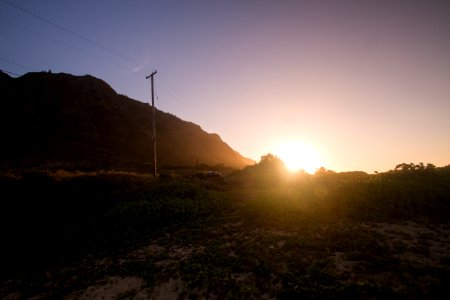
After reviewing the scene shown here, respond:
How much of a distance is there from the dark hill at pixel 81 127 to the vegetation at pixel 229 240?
44.0m

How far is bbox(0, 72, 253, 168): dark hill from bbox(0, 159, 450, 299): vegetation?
44.0 metres

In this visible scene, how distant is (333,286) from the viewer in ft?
28.4

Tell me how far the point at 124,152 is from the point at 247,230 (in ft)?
249

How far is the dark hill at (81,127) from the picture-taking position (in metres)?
71.9

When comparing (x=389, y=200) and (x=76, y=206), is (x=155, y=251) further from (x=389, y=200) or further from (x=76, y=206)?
(x=389, y=200)

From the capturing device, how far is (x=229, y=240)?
1398cm

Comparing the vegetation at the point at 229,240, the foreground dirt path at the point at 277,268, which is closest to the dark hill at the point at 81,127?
the vegetation at the point at 229,240

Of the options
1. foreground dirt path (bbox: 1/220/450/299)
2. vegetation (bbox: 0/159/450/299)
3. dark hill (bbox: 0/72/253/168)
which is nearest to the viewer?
foreground dirt path (bbox: 1/220/450/299)

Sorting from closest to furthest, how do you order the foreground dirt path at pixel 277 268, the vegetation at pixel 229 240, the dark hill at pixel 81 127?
the foreground dirt path at pixel 277 268 → the vegetation at pixel 229 240 → the dark hill at pixel 81 127

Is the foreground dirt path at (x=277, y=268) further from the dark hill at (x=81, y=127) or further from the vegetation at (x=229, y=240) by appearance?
the dark hill at (x=81, y=127)

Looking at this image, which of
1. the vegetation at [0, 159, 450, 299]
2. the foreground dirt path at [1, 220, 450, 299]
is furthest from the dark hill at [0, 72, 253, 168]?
the foreground dirt path at [1, 220, 450, 299]

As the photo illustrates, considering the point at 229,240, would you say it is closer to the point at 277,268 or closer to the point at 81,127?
the point at 277,268

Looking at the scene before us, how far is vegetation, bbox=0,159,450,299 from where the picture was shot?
9461mm

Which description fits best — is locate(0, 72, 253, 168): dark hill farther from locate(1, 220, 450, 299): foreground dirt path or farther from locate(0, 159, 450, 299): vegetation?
locate(1, 220, 450, 299): foreground dirt path
